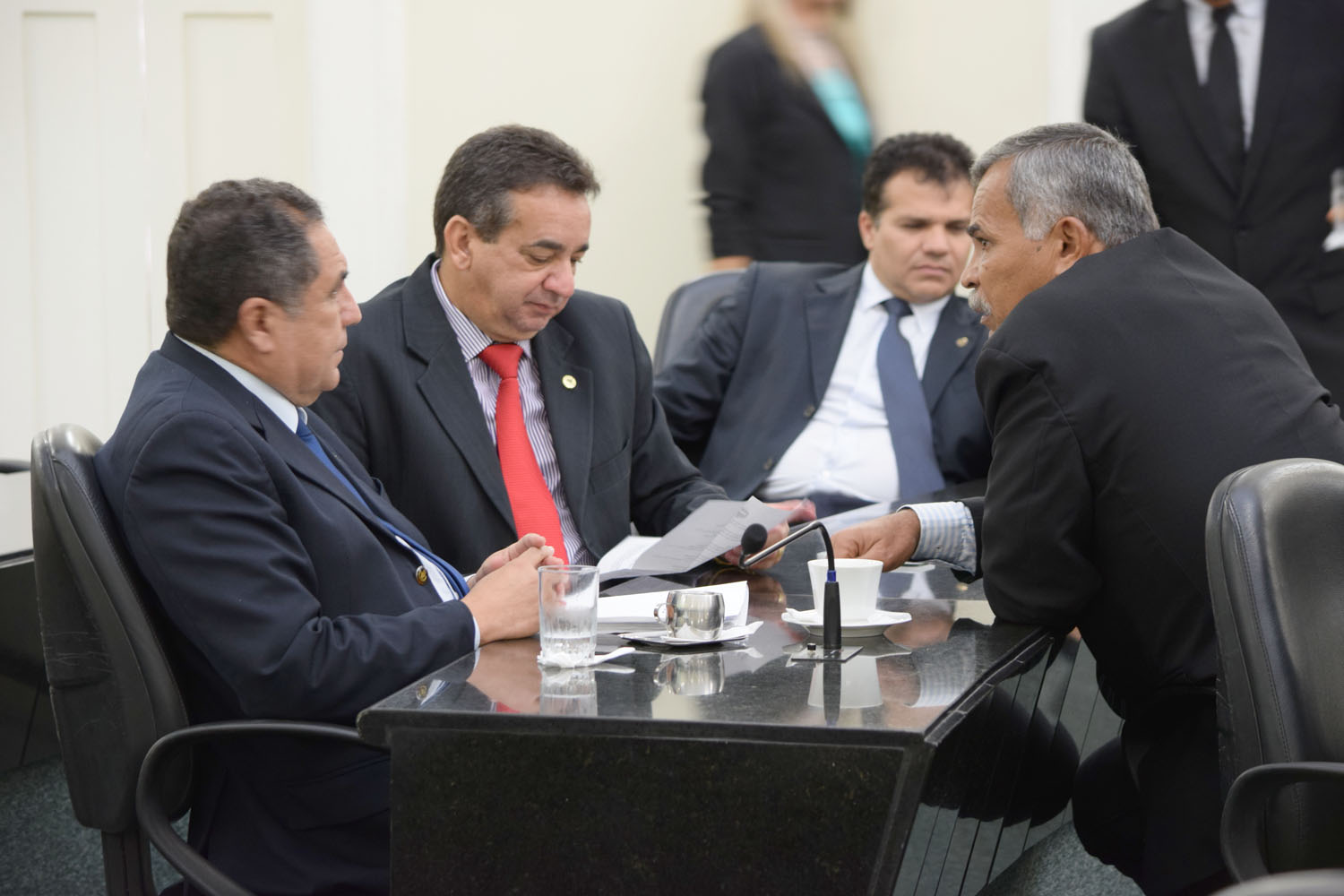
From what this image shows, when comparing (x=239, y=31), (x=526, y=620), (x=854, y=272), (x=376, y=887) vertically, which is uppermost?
(x=239, y=31)

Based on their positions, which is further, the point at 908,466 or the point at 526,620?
the point at 908,466

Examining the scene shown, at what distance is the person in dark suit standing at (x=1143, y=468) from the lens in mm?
1577

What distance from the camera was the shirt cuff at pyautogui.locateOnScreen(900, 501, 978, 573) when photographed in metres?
1.88

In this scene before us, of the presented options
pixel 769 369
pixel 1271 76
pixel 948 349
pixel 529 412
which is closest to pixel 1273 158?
pixel 1271 76

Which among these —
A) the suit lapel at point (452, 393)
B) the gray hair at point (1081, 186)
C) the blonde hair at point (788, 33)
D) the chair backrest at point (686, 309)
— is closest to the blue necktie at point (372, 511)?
the suit lapel at point (452, 393)

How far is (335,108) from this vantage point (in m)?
4.50

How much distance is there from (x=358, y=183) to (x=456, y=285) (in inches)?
95.0

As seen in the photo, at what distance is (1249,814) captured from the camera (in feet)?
4.29

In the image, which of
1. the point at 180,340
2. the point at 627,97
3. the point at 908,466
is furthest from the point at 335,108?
the point at 180,340

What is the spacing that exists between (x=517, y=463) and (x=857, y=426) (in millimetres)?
1059

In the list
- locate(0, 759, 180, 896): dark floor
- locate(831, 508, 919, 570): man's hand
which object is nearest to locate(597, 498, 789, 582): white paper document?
locate(831, 508, 919, 570): man's hand

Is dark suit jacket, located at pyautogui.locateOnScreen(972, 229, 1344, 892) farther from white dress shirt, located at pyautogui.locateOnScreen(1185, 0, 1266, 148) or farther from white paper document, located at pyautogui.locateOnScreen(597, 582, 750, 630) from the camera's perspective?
white dress shirt, located at pyautogui.locateOnScreen(1185, 0, 1266, 148)

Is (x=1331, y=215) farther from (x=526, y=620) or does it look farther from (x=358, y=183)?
(x=358, y=183)

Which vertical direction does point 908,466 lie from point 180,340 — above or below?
below
